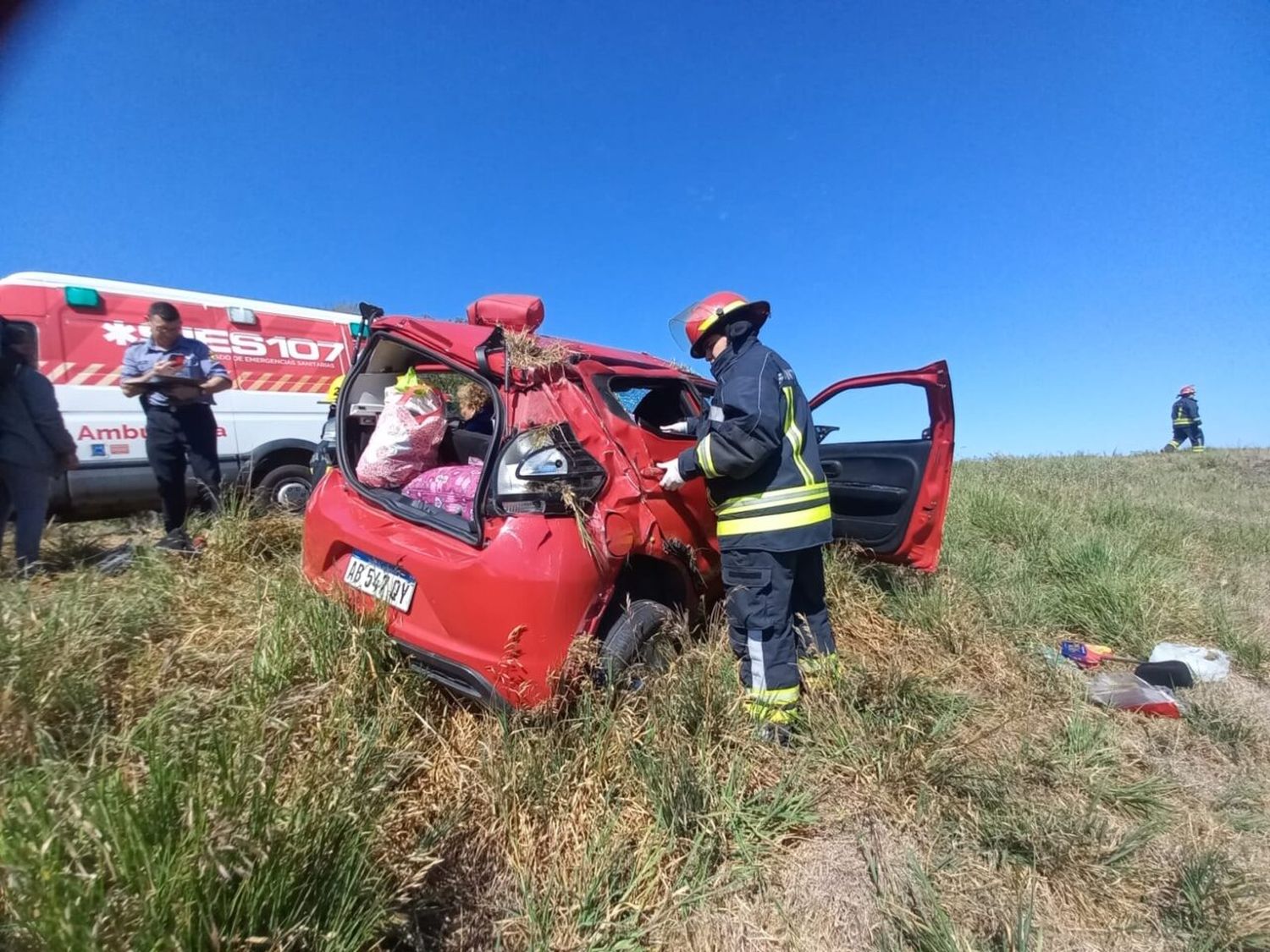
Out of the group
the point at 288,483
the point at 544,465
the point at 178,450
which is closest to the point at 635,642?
the point at 544,465

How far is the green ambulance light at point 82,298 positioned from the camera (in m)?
4.74

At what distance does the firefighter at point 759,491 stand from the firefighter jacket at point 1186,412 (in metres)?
16.1

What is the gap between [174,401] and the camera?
12.8ft

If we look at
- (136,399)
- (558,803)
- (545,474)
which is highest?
(136,399)

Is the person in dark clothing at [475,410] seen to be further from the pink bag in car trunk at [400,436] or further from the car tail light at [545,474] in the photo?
the car tail light at [545,474]

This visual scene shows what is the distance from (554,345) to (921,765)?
219 centimetres

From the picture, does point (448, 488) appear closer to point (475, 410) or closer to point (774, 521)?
point (475, 410)

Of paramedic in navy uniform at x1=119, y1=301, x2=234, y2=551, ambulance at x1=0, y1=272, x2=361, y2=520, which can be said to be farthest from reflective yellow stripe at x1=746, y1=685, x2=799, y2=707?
ambulance at x1=0, y1=272, x2=361, y2=520

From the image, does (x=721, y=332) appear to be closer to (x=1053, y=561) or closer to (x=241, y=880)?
(x=241, y=880)

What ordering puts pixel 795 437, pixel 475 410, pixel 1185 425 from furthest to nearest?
pixel 1185 425 < pixel 475 410 < pixel 795 437

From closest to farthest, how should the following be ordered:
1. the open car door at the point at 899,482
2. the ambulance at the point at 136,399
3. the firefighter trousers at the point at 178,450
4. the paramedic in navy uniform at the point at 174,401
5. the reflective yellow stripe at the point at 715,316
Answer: the reflective yellow stripe at the point at 715,316, the open car door at the point at 899,482, the paramedic in navy uniform at the point at 174,401, the firefighter trousers at the point at 178,450, the ambulance at the point at 136,399

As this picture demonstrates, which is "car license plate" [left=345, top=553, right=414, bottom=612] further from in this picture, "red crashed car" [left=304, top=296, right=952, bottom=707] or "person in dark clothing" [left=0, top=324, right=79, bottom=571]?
"person in dark clothing" [left=0, top=324, right=79, bottom=571]

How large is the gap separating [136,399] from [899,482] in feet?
19.8

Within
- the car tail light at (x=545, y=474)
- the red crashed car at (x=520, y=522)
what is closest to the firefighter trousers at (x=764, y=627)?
the red crashed car at (x=520, y=522)
